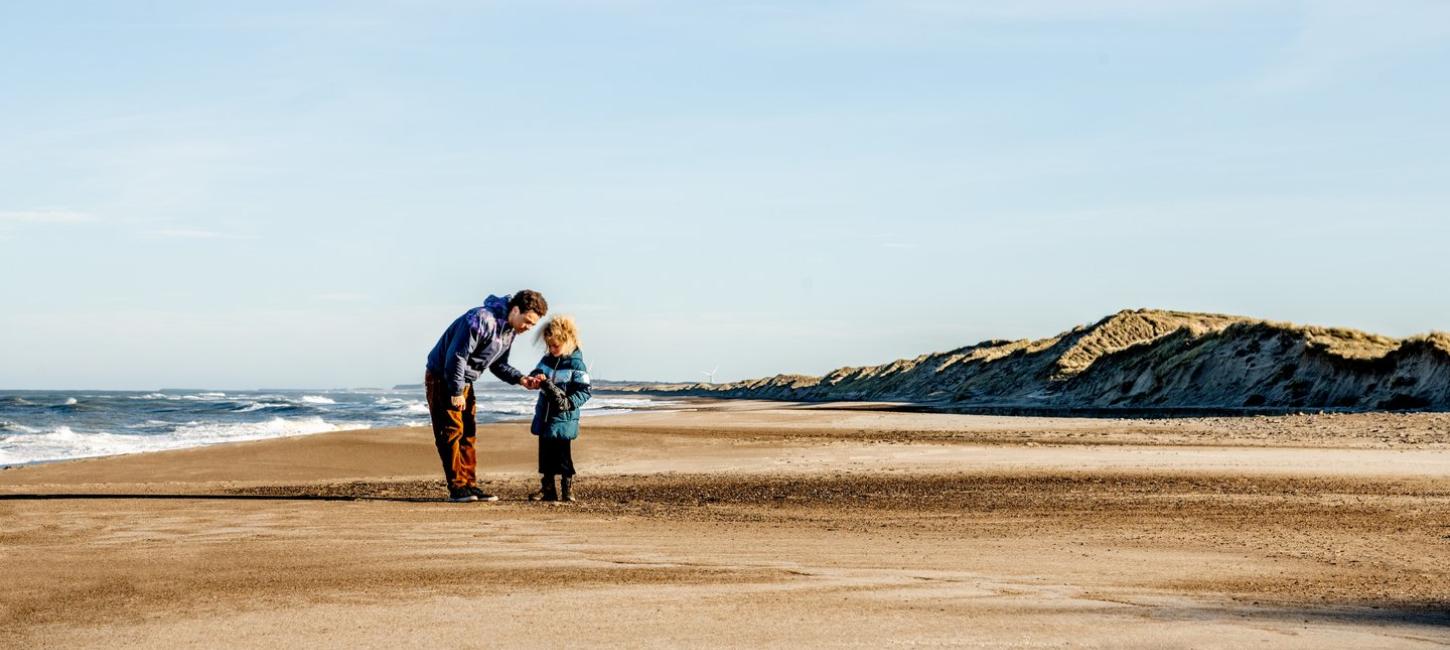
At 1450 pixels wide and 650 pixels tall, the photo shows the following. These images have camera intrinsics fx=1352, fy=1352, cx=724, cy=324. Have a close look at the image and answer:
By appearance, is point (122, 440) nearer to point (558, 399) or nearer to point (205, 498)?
point (205, 498)

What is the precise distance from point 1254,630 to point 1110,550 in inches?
102

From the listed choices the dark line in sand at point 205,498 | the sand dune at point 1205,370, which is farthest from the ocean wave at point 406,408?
the dark line in sand at point 205,498

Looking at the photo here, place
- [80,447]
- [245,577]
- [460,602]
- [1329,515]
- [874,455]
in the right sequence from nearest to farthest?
[460,602], [245,577], [1329,515], [874,455], [80,447]

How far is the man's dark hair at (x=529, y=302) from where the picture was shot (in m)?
11.0

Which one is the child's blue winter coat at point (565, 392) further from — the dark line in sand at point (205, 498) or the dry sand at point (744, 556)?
the dark line in sand at point (205, 498)

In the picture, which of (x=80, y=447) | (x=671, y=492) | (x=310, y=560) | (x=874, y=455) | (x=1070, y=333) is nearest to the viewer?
(x=310, y=560)

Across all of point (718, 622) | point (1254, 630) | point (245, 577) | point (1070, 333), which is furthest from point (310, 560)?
point (1070, 333)

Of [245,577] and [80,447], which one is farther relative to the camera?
[80,447]

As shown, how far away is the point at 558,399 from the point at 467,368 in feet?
2.58

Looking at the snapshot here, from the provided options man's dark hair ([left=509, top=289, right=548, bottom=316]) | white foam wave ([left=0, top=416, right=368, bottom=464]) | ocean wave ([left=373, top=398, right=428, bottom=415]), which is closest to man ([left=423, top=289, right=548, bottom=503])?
man's dark hair ([left=509, top=289, right=548, bottom=316])

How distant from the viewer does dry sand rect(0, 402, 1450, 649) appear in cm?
518

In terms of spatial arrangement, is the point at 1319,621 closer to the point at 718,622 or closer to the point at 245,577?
the point at 718,622

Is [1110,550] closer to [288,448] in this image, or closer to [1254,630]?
[1254,630]

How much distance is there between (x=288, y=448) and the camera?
59.1 ft
